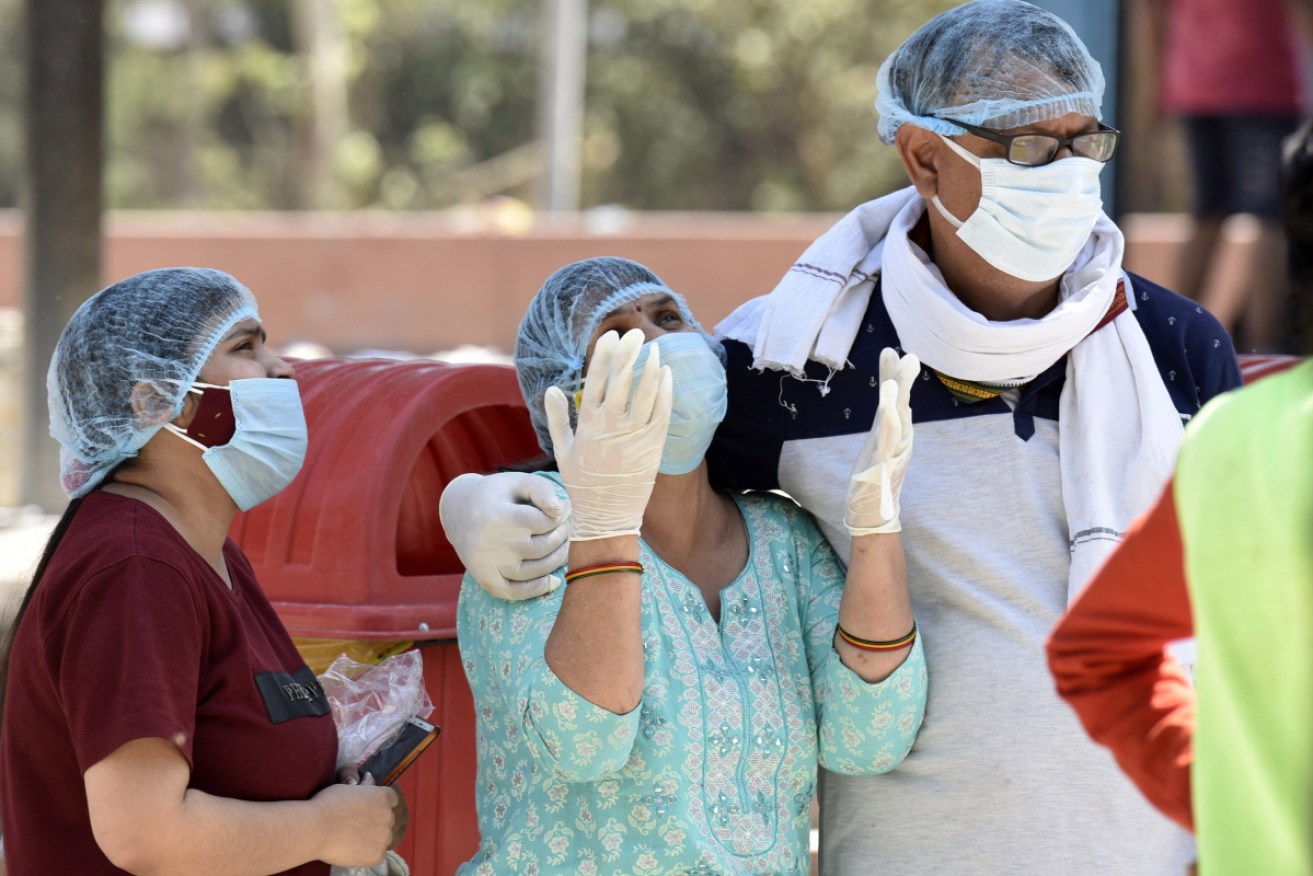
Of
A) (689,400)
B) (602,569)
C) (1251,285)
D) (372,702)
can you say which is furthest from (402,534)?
(1251,285)

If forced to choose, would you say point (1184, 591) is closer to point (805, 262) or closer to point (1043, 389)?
point (1043, 389)

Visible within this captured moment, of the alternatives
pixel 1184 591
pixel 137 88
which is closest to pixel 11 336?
pixel 1184 591

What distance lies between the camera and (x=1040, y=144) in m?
2.40

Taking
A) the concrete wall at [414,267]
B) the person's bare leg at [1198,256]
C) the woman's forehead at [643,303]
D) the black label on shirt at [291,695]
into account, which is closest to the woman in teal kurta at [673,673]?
the woman's forehead at [643,303]

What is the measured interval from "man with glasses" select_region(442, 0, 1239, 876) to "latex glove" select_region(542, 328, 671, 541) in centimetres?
22

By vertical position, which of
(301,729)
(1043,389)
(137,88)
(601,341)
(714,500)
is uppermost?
(601,341)

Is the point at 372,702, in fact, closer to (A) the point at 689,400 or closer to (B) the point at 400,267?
(A) the point at 689,400

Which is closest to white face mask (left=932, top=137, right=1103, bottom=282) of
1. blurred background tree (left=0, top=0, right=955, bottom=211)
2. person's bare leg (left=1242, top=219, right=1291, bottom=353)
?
person's bare leg (left=1242, top=219, right=1291, bottom=353)

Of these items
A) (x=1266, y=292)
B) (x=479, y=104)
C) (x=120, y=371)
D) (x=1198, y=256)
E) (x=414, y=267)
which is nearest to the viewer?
(x=120, y=371)

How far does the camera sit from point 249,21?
28.0m

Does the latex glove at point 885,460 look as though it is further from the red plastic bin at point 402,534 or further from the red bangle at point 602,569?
the red plastic bin at point 402,534

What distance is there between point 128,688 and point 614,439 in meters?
0.65

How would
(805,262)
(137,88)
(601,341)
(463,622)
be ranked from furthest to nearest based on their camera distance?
(137,88)
(805,262)
(463,622)
(601,341)

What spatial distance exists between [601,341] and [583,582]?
1.02 feet
